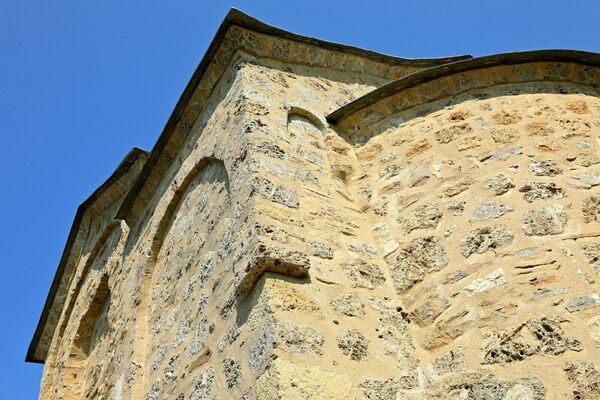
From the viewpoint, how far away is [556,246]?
13.4ft

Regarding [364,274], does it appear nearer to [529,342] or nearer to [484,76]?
[529,342]

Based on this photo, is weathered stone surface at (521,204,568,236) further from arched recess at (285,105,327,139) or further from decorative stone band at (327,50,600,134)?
arched recess at (285,105,327,139)

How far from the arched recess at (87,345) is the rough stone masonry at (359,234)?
0.17 meters

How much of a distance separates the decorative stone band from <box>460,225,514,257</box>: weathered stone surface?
1.56 metres

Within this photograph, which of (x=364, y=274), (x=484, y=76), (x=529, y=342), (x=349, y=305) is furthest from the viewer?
(x=484, y=76)

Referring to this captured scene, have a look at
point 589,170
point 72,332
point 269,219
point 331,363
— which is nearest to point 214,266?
point 269,219

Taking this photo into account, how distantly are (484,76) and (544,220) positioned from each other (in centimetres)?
165

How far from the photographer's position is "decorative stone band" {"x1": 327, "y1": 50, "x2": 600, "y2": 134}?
5.36m

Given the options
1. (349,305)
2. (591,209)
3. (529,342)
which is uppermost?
(591,209)

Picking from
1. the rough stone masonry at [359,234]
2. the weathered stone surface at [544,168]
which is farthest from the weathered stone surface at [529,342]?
the weathered stone surface at [544,168]

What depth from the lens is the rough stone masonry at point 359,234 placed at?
3.70 metres

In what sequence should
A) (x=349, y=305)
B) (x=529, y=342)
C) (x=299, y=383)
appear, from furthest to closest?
(x=349, y=305), (x=529, y=342), (x=299, y=383)

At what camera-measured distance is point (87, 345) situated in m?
7.52

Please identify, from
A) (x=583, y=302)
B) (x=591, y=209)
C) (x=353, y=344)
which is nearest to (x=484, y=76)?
(x=591, y=209)
